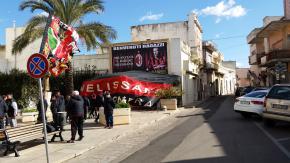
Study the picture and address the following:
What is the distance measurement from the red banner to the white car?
11.3 meters

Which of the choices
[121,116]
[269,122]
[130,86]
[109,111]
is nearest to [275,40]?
[130,86]

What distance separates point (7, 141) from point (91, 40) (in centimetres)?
1766

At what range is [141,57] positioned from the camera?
123 ft

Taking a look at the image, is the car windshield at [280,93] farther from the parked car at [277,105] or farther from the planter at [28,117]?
the planter at [28,117]

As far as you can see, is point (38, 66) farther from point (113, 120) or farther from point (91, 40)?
point (91, 40)

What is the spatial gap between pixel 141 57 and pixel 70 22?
435 inches

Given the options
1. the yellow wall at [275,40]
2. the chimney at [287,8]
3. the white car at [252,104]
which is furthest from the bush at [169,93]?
the yellow wall at [275,40]

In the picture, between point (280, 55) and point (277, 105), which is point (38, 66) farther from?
point (280, 55)

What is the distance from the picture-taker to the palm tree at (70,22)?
88.6 feet

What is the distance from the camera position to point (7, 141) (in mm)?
11438

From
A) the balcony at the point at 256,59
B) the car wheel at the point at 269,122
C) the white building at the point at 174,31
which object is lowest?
the car wheel at the point at 269,122

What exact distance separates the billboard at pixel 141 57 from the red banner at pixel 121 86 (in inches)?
213

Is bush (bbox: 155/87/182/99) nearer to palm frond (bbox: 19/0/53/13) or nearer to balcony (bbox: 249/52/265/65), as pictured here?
palm frond (bbox: 19/0/53/13)

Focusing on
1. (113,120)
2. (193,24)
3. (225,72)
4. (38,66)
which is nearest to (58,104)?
(113,120)
